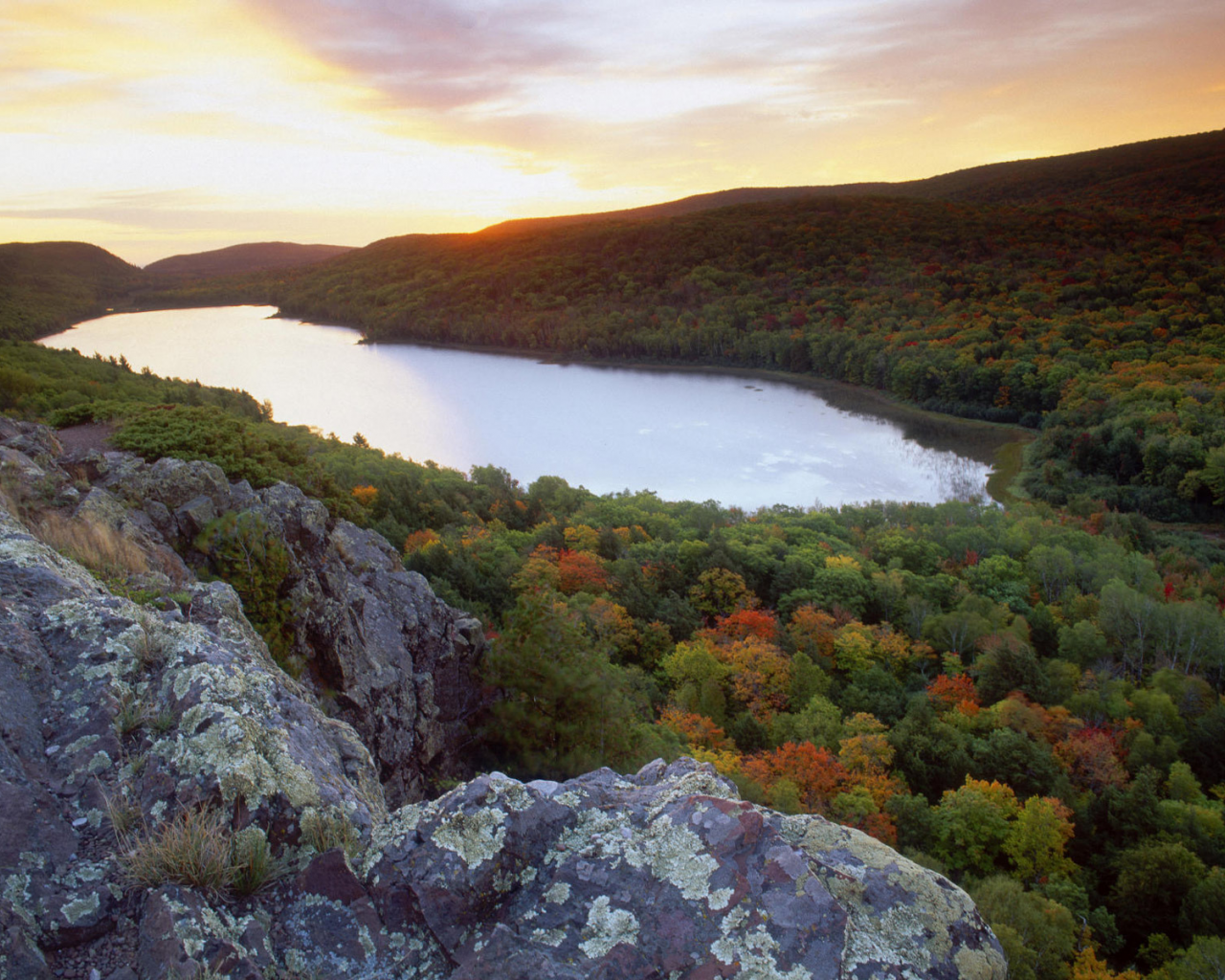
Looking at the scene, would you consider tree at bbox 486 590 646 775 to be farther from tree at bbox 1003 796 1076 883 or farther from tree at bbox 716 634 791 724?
tree at bbox 1003 796 1076 883

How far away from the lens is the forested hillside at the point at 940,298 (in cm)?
5281

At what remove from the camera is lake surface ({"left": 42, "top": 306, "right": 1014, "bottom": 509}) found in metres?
47.9

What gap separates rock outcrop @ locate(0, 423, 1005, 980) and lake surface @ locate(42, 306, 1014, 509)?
41.5m

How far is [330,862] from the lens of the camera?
274 centimetres

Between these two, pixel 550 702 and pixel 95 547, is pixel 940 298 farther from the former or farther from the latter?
pixel 95 547

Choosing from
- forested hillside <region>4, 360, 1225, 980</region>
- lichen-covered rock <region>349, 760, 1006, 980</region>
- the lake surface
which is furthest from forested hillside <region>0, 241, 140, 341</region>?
lichen-covered rock <region>349, 760, 1006, 980</region>

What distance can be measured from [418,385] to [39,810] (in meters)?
74.3

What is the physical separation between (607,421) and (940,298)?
5662 centimetres

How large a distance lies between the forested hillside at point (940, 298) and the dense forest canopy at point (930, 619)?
1.71 ft

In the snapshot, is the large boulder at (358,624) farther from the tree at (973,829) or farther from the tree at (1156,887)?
the tree at (1156,887)

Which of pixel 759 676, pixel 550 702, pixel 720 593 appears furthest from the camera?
pixel 720 593

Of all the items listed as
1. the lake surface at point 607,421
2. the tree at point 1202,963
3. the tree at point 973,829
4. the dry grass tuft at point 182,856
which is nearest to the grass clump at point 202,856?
the dry grass tuft at point 182,856

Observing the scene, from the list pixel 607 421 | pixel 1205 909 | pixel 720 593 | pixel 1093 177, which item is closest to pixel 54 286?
pixel 607 421

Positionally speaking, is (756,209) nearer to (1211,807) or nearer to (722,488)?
(722,488)
